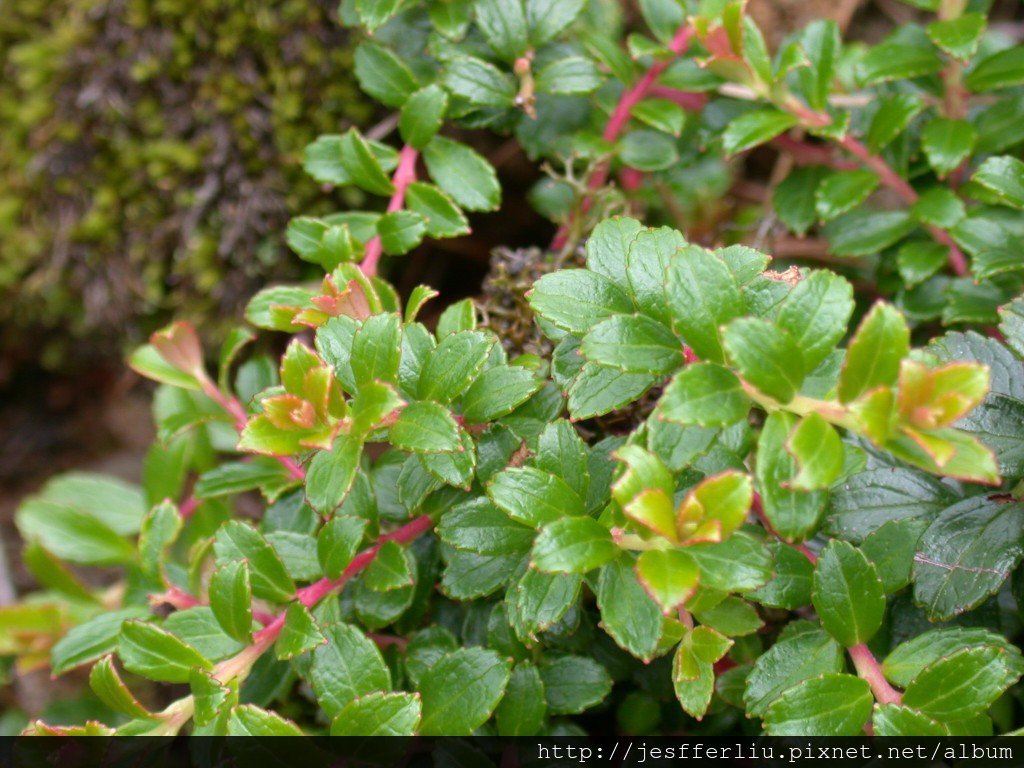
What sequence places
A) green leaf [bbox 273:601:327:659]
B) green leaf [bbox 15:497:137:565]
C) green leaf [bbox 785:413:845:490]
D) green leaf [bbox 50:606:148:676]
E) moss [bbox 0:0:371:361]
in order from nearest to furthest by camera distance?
green leaf [bbox 785:413:845:490], green leaf [bbox 273:601:327:659], green leaf [bbox 50:606:148:676], green leaf [bbox 15:497:137:565], moss [bbox 0:0:371:361]

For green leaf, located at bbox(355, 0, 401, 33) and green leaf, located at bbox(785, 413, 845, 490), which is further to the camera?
green leaf, located at bbox(355, 0, 401, 33)

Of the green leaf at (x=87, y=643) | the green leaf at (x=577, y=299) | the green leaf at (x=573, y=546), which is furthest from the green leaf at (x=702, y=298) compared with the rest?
the green leaf at (x=87, y=643)

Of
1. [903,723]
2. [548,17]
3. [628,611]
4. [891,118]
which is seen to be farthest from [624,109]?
[903,723]

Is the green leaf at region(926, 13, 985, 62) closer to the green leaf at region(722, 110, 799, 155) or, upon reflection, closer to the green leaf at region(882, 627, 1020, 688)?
the green leaf at region(722, 110, 799, 155)

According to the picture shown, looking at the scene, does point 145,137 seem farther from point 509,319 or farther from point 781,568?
point 781,568

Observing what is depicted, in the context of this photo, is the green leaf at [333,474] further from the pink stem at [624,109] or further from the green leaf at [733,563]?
the pink stem at [624,109]

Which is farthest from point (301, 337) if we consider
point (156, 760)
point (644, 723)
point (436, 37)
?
point (644, 723)

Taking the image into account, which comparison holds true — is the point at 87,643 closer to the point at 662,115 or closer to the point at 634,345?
the point at 634,345

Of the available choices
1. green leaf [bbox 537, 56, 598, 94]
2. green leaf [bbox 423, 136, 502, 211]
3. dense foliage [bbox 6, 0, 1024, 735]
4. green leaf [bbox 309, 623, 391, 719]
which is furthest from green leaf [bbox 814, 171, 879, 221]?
green leaf [bbox 309, 623, 391, 719]
